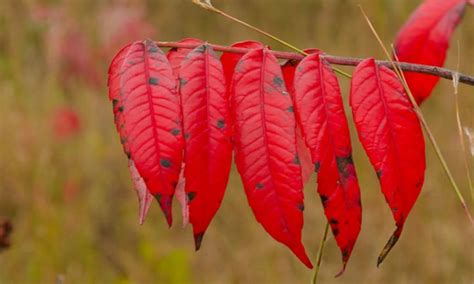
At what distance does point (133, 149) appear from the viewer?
1.08m

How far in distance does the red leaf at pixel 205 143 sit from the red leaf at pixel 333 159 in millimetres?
94

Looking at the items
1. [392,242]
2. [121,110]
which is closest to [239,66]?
[121,110]

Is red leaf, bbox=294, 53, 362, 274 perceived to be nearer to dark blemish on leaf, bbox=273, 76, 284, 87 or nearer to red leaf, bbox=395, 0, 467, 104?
dark blemish on leaf, bbox=273, 76, 284, 87

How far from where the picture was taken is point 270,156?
3.58 ft

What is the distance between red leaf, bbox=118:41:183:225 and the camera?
1.07m

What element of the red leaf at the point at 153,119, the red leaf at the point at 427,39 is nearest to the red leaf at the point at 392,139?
the red leaf at the point at 153,119

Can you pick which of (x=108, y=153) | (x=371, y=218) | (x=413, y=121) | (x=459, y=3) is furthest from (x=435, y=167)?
(x=413, y=121)

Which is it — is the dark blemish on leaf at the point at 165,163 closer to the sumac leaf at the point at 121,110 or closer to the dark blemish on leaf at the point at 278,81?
the sumac leaf at the point at 121,110

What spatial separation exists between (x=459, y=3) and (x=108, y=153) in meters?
2.51

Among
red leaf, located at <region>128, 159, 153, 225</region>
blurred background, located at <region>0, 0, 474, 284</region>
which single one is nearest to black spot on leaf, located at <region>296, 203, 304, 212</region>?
red leaf, located at <region>128, 159, 153, 225</region>

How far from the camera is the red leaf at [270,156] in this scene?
42.2 inches

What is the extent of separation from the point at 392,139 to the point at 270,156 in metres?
0.15

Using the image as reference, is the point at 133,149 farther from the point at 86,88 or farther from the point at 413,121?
Result: the point at 86,88

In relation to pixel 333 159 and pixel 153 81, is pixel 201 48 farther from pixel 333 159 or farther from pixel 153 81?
pixel 333 159
